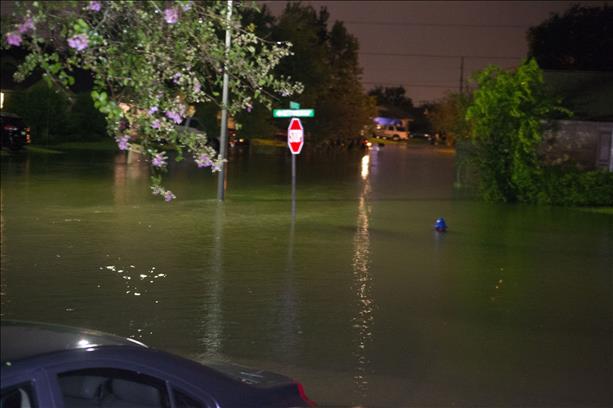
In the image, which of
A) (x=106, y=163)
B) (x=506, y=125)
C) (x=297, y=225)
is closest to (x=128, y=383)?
(x=297, y=225)

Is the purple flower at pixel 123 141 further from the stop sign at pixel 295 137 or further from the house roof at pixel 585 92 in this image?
the house roof at pixel 585 92

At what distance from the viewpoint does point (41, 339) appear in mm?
3791

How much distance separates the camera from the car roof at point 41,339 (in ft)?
11.8

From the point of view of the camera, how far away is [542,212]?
24.2 m

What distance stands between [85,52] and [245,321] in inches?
199

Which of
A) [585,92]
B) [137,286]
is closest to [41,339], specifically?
[137,286]

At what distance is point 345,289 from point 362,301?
812mm

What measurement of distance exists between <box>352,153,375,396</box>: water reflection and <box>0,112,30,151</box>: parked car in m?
25.7

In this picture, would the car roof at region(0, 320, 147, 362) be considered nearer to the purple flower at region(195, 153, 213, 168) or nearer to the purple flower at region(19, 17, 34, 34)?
the purple flower at region(19, 17, 34, 34)

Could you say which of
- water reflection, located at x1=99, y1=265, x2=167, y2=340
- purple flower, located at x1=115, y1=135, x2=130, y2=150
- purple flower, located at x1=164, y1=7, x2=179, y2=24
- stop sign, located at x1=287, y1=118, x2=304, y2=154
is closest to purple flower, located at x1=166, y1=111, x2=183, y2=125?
purple flower, located at x1=115, y1=135, x2=130, y2=150

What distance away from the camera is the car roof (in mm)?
3594

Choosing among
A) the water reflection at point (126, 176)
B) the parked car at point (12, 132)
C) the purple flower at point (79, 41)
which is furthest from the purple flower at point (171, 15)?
the parked car at point (12, 132)

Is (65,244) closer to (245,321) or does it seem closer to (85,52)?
(245,321)

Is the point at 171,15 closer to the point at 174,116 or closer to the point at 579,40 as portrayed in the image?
the point at 174,116
